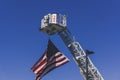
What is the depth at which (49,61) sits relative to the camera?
41.0 meters

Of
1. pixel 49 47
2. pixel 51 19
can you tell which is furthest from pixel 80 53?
pixel 49 47

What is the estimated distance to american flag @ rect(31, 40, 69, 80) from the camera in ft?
133

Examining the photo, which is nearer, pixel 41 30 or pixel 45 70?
pixel 45 70

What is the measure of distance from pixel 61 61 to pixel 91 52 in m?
3.18

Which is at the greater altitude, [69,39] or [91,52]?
[69,39]

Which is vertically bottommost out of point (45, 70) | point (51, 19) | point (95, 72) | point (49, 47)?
point (45, 70)

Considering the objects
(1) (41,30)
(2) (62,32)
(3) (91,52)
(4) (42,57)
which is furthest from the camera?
(2) (62,32)

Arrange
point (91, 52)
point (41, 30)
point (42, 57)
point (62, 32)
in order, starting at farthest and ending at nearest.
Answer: point (62, 32), point (41, 30), point (42, 57), point (91, 52)

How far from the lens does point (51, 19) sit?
7231cm

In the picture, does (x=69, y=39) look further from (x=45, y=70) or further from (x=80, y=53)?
(x=45, y=70)

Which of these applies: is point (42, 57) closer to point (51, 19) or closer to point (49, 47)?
point (49, 47)

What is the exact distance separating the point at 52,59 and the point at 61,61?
1091 mm

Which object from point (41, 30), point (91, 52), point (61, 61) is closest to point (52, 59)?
point (61, 61)

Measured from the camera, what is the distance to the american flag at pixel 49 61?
40.4 m
